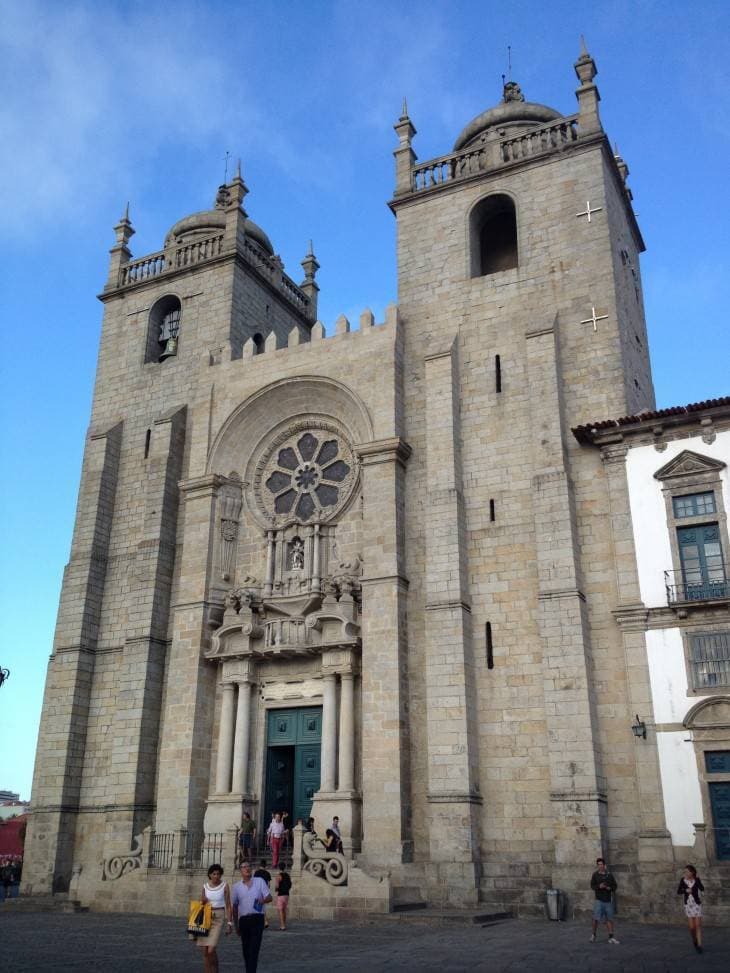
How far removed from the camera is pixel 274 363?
2445 cm

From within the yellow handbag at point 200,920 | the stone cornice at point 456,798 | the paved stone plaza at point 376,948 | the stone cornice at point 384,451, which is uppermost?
the stone cornice at point 384,451

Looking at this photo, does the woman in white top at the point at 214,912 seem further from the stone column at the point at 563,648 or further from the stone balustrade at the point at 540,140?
the stone balustrade at the point at 540,140

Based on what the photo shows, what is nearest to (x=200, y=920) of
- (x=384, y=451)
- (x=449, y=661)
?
(x=449, y=661)

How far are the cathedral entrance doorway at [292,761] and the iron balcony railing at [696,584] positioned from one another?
27.9 ft

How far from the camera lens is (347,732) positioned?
1961 centimetres

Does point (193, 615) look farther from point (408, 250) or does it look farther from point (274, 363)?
point (408, 250)

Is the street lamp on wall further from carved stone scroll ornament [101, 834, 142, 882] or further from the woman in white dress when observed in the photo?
carved stone scroll ornament [101, 834, 142, 882]

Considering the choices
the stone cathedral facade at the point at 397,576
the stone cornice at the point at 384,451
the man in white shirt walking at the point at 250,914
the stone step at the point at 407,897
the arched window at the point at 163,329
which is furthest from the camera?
the arched window at the point at 163,329

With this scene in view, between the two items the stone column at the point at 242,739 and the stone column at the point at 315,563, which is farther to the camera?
the stone column at the point at 315,563

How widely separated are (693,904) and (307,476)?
14.1 meters

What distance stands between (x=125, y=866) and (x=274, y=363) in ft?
42.7

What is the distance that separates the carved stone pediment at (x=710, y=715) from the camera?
1596 centimetres

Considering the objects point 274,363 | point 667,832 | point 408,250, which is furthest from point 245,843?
point 408,250

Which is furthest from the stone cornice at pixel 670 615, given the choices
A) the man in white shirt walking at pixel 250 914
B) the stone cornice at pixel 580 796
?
the man in white shirt walking at pixel 250 914
